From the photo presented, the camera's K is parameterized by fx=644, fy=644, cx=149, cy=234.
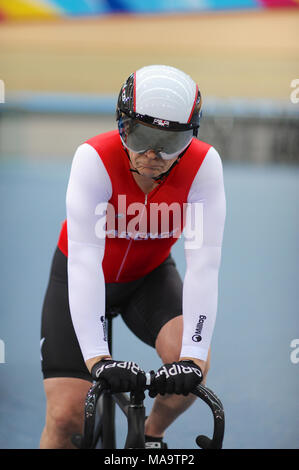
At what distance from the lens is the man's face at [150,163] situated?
1837 millimetres

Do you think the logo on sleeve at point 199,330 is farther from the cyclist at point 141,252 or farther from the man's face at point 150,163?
the man's face at point 150,163

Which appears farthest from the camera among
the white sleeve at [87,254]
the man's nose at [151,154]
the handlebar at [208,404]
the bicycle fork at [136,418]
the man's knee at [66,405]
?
the man's knee at [66,405]

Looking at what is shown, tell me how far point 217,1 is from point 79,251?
39.9 ft

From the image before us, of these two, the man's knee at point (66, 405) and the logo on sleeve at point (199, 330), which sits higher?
the logo on sleeve at point (199, 330)

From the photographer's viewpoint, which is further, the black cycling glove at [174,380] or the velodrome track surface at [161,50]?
the velodrome track surface at [161,50]

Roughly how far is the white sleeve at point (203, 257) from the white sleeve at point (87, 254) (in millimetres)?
273

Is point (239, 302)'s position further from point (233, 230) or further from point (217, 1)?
point (217, 1)

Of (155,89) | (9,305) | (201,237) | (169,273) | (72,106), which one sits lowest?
(9,305)

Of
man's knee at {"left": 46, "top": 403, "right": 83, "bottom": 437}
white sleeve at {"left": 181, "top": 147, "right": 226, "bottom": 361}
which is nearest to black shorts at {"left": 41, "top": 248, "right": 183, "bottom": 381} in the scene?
man's knee at {"left": 46, "top": 403, "right": 83, "bottom": 437}

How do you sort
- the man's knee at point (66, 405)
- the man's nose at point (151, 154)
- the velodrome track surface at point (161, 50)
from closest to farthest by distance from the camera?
1. the man's nose at point (151, 154)
2. the man's knee at point (66, 405)
3. the velodrome track surface at point (161, 50)

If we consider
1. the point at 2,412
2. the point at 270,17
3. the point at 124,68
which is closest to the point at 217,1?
the point at 270,17

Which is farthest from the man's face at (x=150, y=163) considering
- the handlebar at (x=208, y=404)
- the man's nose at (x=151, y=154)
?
the handlebar at (x=208, y=404)

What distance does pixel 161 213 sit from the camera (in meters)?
2.18

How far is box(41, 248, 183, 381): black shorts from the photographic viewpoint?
2346 millimetres
